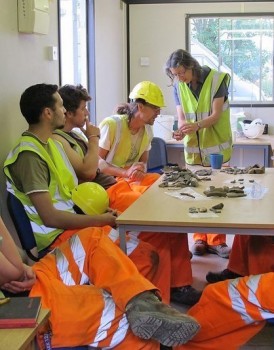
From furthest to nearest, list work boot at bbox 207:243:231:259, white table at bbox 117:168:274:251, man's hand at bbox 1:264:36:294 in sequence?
work boot at bbox 207:243:231:259 < white table at bbox 117:168:274:251 < man's hand at bbox 1:264:36:294

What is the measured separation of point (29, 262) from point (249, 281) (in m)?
1.04

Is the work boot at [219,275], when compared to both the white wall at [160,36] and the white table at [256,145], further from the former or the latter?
the white wall at [160,36]

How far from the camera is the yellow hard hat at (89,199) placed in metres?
2.71

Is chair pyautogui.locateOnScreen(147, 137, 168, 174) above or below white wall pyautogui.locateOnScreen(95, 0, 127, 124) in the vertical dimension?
below

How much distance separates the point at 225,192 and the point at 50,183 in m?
0.89

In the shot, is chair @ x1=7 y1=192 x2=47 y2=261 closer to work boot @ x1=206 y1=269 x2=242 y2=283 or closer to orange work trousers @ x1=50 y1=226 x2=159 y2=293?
orange work trousers @ x1=50 y1=226 x2=159 y2=293

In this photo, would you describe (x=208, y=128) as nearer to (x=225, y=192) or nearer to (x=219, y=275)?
(x=219, y=275)

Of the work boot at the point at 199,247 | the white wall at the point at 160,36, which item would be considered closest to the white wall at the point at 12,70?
the work boot at the point at 199,247

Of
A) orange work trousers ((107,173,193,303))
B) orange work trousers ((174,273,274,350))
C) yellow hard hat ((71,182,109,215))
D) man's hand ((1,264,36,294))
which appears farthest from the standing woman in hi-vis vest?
man's hand ((1,264,36,294))

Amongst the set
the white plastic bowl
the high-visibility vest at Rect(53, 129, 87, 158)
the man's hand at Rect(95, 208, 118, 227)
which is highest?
the high-visibility vest at Rect(53, 129, 87, 158)

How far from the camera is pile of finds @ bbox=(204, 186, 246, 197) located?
271 centimetres

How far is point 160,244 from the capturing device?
2730 millimetres

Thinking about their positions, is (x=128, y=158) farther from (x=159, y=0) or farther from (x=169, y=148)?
(x=159, y=0)

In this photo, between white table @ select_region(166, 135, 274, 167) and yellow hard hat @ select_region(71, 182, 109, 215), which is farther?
white table @ select_region(166, 135, 274, 167)
